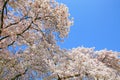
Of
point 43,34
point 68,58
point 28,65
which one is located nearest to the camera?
point 28,65

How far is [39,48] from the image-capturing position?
535 inches

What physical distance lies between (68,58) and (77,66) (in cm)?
127

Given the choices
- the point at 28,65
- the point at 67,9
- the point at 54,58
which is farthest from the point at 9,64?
the point at 67,9

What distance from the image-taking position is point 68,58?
14320 millimetres

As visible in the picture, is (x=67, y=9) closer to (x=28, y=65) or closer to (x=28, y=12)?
(x=28, y=12)

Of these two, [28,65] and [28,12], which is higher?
[28,12]

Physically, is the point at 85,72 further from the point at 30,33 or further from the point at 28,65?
the point at 30,33

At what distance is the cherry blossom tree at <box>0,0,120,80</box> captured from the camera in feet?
42.5

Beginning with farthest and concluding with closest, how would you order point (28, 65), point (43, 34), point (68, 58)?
1. point (43, 34)
2. point (68, 58)
3. point (28, 65)

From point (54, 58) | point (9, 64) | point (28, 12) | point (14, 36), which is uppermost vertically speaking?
point (28, 12)

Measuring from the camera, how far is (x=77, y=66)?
13.1m

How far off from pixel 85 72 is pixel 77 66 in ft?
1.51

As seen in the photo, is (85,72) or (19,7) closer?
(85,72)

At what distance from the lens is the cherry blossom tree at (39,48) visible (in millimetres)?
12965
